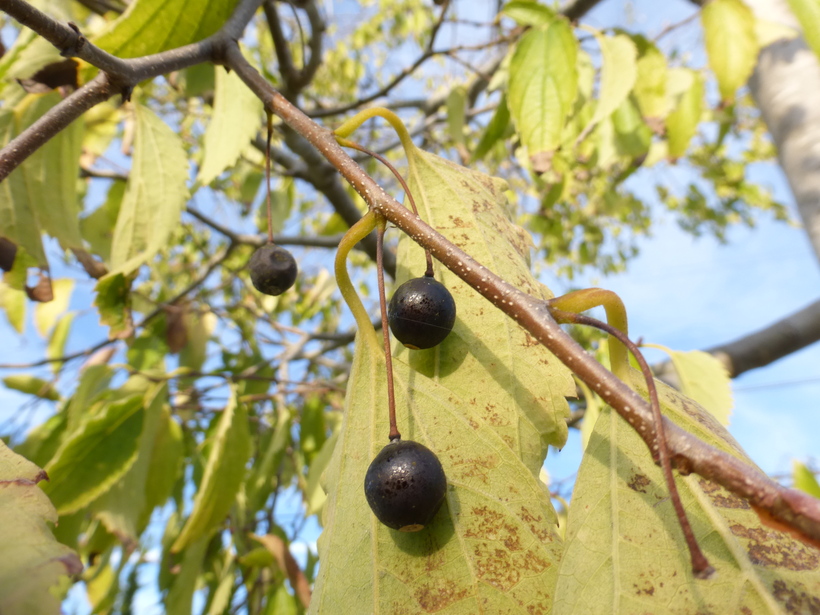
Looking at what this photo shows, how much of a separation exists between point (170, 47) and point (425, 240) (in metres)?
0.70

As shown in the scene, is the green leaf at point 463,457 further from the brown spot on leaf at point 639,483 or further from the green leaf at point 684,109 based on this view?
the green leaf at point 684,109

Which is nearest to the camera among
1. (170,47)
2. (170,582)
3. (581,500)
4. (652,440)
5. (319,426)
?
(652,440)

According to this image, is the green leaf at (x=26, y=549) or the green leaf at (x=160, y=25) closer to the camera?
the green leaf at (x=26, y=549)

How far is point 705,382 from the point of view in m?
1.56

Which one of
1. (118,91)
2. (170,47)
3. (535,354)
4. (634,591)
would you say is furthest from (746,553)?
(170,47)

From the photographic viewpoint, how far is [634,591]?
593 mm

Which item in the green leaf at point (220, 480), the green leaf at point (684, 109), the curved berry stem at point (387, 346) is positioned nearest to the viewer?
the curved berry stem at point (387, 346)

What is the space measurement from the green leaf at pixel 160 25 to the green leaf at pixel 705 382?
1418 millimetres

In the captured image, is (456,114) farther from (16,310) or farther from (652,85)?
(16,310)

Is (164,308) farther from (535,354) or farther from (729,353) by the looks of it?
(729,353)

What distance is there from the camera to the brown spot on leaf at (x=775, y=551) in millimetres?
603

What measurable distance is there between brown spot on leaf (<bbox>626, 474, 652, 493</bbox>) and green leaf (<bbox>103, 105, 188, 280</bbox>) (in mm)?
1129

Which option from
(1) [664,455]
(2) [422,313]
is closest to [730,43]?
(2) [422,313]

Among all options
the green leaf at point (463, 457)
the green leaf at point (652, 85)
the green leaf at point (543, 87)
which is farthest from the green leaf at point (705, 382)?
the green leaf at point (652, 85)
